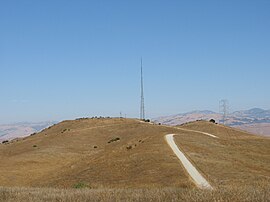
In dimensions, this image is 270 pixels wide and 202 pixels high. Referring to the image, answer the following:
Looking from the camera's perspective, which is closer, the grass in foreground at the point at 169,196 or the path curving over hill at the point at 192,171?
the grass in foreground at the point at 169,196

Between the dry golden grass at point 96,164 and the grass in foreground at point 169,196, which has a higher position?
the grass in foreground at point 169,196

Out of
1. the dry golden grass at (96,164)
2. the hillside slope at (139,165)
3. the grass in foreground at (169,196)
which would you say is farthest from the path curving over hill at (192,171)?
the grass in foreground at (169,196)

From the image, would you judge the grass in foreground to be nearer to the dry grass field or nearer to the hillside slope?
the dry grass field

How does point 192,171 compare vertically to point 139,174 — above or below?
above

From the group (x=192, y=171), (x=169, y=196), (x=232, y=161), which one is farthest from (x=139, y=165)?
(x=169, y=196)

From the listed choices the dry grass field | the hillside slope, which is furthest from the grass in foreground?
the hillside slope

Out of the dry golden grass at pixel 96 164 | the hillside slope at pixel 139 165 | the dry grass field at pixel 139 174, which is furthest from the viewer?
the dry golden grass at pixel 96 164

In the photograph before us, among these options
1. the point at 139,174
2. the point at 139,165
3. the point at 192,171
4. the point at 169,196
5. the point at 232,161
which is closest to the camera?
the point at 169,196

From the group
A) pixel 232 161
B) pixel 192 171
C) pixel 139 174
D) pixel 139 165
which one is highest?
pixel 192 171

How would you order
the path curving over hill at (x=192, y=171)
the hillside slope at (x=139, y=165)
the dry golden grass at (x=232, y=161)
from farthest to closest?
the hillside slope at (x=139, y=165)
the dry golden grass at (x=232, y=161)
the path curving over hill at (x=192, y=171)

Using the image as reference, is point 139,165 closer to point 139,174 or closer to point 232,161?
point 139,174

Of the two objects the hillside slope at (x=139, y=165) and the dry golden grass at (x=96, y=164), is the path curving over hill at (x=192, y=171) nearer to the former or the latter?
the hillside slope at (x=139, y=165)

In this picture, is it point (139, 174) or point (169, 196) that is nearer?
point (169, 196)

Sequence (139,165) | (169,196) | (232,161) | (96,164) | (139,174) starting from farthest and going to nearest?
(96,164) < (232,161) < (139,165) < (139,174) < (169,196)
